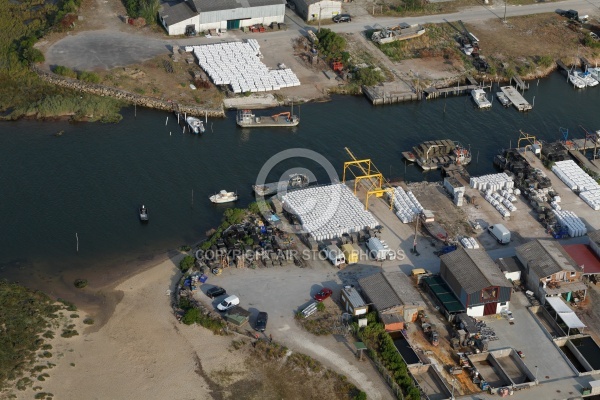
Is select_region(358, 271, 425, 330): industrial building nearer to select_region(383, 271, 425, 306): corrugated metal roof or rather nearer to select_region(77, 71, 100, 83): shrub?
select_region(383, 271, 425, 306): corrugated metal roof

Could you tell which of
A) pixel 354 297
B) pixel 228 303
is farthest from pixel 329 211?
pixel 228 303

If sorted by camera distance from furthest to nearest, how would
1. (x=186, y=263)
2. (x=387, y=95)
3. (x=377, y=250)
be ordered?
1. (x=387, y=95)
2. (x=377, y=250)
3. (x=186, y=263)

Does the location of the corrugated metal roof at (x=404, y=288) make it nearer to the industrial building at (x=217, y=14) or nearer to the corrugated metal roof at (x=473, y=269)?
the corrugated metal roof at (x=473, y=269)

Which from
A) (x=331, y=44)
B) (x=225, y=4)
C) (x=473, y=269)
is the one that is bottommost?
(x=473, y=269)

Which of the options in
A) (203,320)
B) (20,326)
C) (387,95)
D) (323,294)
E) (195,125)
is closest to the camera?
(20,326)

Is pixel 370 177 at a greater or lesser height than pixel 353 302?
greater

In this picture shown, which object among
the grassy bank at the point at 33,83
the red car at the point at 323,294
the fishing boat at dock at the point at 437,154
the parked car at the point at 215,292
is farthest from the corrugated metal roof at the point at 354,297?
the grassy bank at the point at 33,83

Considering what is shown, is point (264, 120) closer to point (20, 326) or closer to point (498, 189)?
point (498, 189)

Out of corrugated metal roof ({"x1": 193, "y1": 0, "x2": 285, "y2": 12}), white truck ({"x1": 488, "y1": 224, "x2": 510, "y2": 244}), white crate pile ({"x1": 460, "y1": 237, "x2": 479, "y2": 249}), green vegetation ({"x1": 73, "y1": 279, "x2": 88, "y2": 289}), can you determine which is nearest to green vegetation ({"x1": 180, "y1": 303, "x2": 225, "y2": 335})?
green vegetation ({"x1": 73, "y1": 279, "x2": 88, "y2": 289})
